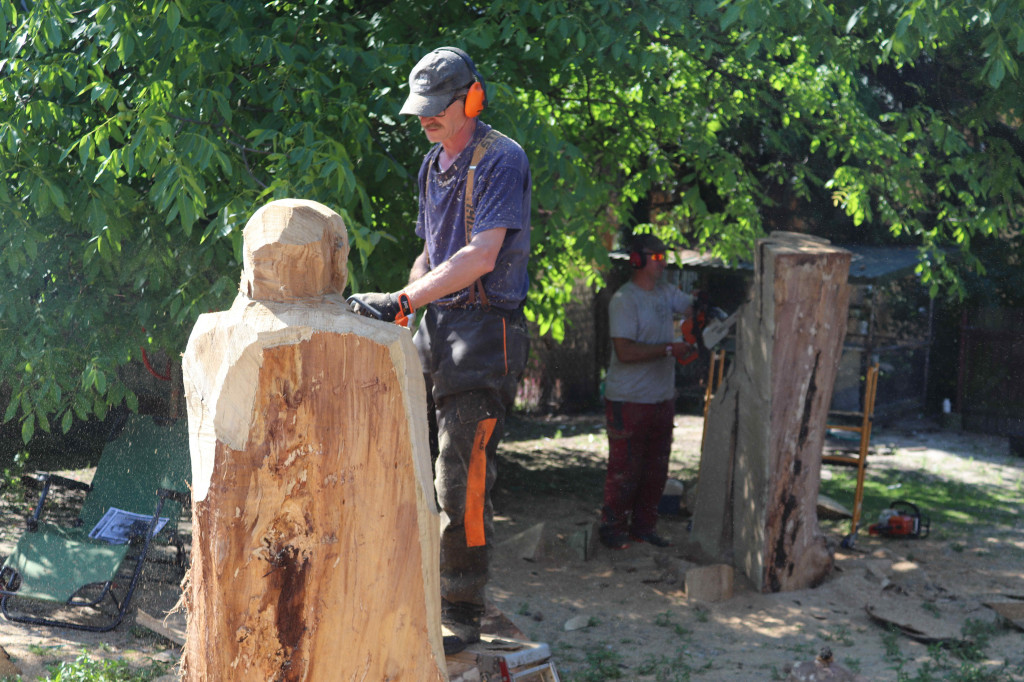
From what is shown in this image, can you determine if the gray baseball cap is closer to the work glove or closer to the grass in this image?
the work glove

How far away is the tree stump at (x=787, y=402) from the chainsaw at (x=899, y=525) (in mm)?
1168

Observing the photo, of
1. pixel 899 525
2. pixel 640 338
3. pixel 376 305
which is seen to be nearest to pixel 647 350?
pixel 640 338

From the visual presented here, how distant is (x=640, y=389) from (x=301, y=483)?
357 cm

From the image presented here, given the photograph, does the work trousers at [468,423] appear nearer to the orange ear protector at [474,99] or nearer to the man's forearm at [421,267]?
the man's forearm at [421,267]

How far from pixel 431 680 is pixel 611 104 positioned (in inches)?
177

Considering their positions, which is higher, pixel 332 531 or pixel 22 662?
pixel 332 531

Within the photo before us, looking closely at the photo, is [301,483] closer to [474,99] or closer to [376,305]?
[376,305]

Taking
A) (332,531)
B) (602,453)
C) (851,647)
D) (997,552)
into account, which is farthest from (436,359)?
(602,453)

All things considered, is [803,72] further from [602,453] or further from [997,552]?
[602,453]

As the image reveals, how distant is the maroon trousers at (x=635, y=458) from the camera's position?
5.57 metres

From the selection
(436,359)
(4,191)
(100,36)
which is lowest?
(436,359)

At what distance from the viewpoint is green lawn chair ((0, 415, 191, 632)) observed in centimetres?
413

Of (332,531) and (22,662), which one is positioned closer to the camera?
(332,531)

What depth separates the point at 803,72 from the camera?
6.48m
